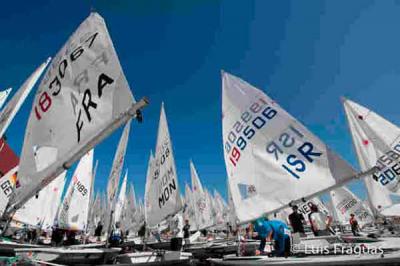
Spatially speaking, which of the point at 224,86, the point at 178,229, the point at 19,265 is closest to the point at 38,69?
the point at 19,265

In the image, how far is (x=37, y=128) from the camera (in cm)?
628

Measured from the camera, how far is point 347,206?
29188 millimetres

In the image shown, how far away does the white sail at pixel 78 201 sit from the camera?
1938 centimetres

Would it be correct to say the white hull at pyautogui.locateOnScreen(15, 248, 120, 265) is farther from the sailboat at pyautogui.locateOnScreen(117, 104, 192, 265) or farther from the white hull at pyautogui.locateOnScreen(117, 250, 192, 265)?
the sailboat at pyautogui.locateOnScreen(117, 104, 192, 265)

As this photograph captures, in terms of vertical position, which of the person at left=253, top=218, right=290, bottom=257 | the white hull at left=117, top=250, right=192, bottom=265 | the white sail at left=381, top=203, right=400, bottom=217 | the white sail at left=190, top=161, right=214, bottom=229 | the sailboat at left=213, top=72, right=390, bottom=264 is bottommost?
the white hull at left=117, top=250, right=192, bottom=265

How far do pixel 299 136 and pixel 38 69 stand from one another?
7.56 m

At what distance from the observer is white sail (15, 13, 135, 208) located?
5566mm

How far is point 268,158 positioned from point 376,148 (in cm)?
816

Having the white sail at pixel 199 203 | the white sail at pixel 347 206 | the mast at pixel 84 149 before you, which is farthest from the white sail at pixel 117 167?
the white sail at pixel 347 206

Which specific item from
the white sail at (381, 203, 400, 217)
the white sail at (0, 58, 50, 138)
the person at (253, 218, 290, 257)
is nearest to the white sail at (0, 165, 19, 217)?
the white sail at (0, 58, 50, 138)

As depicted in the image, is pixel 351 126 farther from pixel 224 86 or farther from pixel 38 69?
pixel 38 69

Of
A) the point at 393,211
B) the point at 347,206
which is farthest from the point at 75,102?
the point at 347,206

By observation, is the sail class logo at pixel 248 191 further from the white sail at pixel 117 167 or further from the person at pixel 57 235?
the person at pixel 57 235

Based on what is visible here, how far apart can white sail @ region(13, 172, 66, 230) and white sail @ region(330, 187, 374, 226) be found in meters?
24.1
